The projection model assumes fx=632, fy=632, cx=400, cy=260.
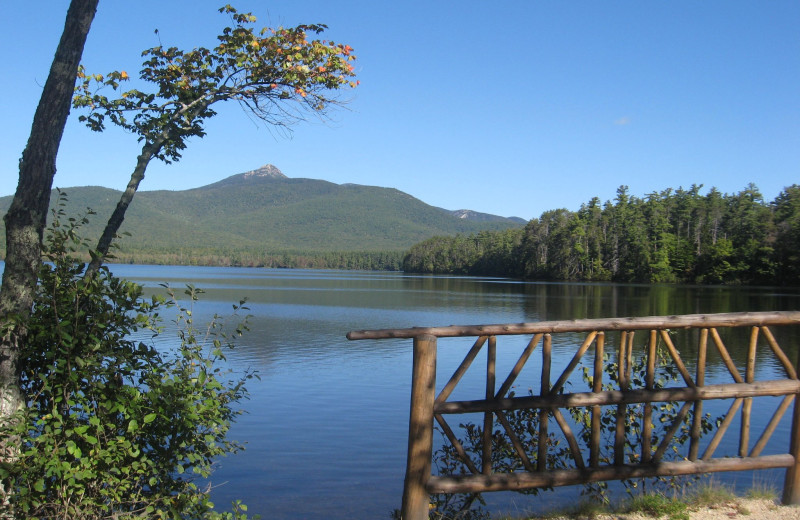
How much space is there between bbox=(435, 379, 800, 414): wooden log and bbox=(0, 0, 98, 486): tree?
3.12 meters

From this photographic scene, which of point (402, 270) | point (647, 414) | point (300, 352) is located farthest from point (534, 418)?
A: point (402, 270)

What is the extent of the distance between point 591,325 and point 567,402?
638 mm

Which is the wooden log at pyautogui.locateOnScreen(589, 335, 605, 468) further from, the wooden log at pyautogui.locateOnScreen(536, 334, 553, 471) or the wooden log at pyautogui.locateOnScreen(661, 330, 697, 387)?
the wooden log at pyautogui.locateOnScreen(661, 330, 697, 387)

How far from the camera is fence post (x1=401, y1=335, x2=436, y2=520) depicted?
4836 mm

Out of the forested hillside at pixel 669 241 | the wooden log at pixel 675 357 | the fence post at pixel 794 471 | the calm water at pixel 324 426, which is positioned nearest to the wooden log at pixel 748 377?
the fence post at pixel 794 471

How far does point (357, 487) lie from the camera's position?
8797mm

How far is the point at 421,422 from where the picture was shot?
485cm

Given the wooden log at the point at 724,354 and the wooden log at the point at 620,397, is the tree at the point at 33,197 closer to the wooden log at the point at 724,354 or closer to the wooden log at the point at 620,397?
the wooden log at the point at 620,397

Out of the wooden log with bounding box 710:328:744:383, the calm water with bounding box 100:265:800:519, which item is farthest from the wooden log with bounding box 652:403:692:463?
the calm water with bounding box 100:265:800:519

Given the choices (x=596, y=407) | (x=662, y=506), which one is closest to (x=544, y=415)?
(x=596, y=407)

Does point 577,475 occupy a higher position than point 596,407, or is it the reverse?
point 596,407

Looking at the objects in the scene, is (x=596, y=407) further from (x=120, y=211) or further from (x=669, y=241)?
(x=669, y=241)

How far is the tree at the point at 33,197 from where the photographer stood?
4531 millimetres

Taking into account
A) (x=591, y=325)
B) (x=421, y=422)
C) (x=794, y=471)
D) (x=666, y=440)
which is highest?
(x=591, y=325)
